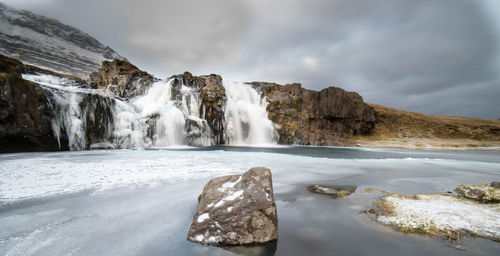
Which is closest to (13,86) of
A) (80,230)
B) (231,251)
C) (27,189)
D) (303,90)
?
(27,189)

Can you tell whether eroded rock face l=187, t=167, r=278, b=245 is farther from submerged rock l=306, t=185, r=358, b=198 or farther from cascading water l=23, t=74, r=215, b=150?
cascading water l=23, t=74, r=215, b=150

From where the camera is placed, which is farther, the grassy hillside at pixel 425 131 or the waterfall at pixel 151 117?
the grassy hillside at pixel 425 131

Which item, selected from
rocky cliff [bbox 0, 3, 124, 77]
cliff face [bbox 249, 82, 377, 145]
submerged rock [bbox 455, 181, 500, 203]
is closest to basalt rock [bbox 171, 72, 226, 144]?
cliff face [bbox 249, 82, 377, 145]

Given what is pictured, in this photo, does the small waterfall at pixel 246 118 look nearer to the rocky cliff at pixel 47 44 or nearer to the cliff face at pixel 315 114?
the cliff face at pixel 315 114

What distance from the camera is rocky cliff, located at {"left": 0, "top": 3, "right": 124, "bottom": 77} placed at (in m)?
65.6

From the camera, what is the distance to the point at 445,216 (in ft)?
8.99

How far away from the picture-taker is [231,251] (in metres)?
1.98

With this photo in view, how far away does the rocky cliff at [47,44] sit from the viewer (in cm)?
6562

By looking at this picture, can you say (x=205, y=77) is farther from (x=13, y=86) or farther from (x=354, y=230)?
(x=354, y=230)

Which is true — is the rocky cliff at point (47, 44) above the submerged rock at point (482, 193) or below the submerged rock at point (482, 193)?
above

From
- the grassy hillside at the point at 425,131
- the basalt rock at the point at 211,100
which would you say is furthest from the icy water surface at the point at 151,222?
the grassy hillside at the point at 425,131

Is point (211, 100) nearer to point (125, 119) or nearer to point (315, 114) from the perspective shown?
point (125, 119)

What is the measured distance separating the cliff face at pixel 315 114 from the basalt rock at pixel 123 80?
655 inches

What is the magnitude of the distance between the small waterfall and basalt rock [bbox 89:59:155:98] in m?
10.9
